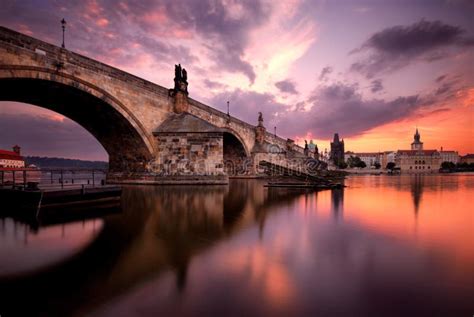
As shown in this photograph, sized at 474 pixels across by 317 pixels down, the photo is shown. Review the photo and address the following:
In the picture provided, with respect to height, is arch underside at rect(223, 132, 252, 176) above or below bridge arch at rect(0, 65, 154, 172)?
below

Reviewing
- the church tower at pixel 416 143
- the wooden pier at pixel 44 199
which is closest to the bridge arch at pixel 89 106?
the wooden pier at pixel 44 199

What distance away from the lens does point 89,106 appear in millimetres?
15453

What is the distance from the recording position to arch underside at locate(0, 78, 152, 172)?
1262 cm

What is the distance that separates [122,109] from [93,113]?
203cm

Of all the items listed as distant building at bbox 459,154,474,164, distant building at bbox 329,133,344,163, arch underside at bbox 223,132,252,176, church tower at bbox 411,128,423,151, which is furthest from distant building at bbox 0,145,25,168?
distant building at bbox 459,154,474,164

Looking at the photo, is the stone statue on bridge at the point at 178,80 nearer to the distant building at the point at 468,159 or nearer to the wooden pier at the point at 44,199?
the wooden pier at the point at 44,199

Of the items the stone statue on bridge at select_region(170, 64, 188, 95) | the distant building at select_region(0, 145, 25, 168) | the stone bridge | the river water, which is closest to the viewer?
the river water

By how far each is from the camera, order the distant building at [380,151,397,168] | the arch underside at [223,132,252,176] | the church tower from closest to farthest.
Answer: the arch underside at [223,132,252,176] → the church tower → the distant building at [380,151,397,168]

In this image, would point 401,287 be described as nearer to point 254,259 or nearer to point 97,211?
point 254,259

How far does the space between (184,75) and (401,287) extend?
67.5 ft

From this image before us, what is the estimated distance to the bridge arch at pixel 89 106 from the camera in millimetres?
11679

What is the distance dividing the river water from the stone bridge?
838cm

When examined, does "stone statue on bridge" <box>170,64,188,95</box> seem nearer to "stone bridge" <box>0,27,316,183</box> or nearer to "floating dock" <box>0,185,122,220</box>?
"stone bridge" <box>0,27,316,183</box>

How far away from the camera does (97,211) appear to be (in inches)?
313
